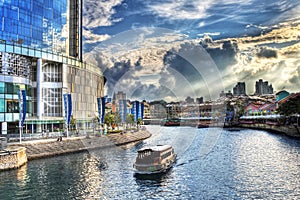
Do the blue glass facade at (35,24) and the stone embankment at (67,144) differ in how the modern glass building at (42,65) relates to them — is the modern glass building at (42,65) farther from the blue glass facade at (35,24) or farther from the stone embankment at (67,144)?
the stone embankment at (67,144)

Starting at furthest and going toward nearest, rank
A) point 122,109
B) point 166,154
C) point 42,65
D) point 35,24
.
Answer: point 122,109, point 42,65, point 35,24, point 166,154

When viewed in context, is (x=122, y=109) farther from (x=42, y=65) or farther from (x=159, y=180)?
(x=159, y=180)

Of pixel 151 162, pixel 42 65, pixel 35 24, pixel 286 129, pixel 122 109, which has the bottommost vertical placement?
pixel 151 162

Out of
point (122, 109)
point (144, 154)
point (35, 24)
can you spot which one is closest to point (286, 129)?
point (122, 109)

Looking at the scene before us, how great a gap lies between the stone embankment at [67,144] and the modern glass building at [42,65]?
22.2 metres

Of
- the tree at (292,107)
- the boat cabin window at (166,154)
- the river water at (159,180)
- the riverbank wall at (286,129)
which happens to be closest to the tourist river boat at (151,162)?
the boat cabin window at (166,154)

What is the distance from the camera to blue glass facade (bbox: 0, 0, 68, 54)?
309 feet

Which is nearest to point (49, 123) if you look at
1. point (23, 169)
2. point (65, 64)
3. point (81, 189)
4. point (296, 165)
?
point (65, 64)

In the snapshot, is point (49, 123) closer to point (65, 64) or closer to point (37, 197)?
point (65, 64)

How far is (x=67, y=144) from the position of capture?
239 feet

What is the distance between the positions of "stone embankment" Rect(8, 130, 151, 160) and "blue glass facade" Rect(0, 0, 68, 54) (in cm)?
3650

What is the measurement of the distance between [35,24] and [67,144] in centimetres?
5006

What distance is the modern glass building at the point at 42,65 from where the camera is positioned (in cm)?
8818

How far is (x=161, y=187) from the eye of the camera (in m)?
40.6
